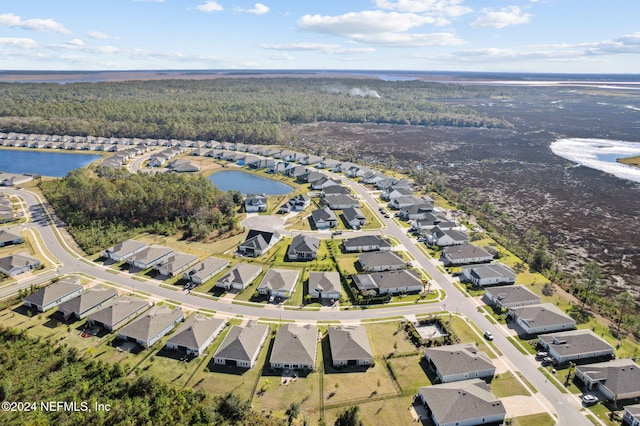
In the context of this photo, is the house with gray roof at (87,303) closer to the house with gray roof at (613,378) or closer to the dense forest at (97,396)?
the dense forest at (97,396)

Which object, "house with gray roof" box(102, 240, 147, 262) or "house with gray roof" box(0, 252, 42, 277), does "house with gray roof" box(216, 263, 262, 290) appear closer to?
"house with gray roof" box(102, 240, 147, 262)

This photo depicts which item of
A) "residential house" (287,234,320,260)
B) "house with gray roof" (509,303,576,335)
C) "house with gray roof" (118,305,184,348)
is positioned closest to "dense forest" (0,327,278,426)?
"house with gray roof" (118,305,184,348)

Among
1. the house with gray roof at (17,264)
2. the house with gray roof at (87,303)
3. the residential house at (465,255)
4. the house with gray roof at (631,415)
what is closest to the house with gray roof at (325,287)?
the residential house at (465,255)

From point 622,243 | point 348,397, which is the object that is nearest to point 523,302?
point 348,397

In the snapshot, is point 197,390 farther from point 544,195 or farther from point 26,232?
point 544,195

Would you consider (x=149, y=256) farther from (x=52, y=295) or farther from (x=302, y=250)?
(x=302, y=250)
